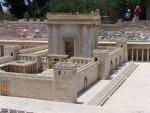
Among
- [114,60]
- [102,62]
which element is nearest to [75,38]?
[114,60]

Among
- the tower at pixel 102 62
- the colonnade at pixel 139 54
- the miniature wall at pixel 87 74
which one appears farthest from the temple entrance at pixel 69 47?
the colonnade at pixel 139 54

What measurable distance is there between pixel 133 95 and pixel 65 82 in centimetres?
557

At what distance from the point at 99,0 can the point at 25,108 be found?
129 ft

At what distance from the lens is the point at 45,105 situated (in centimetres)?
1736

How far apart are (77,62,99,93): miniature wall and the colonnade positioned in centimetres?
1239

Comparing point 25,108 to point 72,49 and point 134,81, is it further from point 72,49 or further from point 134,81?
point 72,49

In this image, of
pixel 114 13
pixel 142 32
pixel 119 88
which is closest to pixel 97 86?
pixel 119 88

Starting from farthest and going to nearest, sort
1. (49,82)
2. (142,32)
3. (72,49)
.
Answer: (142,32) → (72,49) → (49,82)

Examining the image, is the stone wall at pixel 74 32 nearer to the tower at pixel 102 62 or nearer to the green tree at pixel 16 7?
the tower at pixel 102 62

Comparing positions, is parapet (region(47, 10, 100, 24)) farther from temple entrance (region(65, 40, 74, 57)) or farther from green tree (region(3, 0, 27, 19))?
green tree (region(3, 0, 27, 19))

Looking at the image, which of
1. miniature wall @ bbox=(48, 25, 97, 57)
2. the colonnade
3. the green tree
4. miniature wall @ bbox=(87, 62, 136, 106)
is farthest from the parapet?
the green tree

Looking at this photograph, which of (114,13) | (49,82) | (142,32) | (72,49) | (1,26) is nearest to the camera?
(49,82)

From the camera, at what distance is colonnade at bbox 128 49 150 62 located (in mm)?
35428

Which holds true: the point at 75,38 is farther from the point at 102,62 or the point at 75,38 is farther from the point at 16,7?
the point at 16,7
